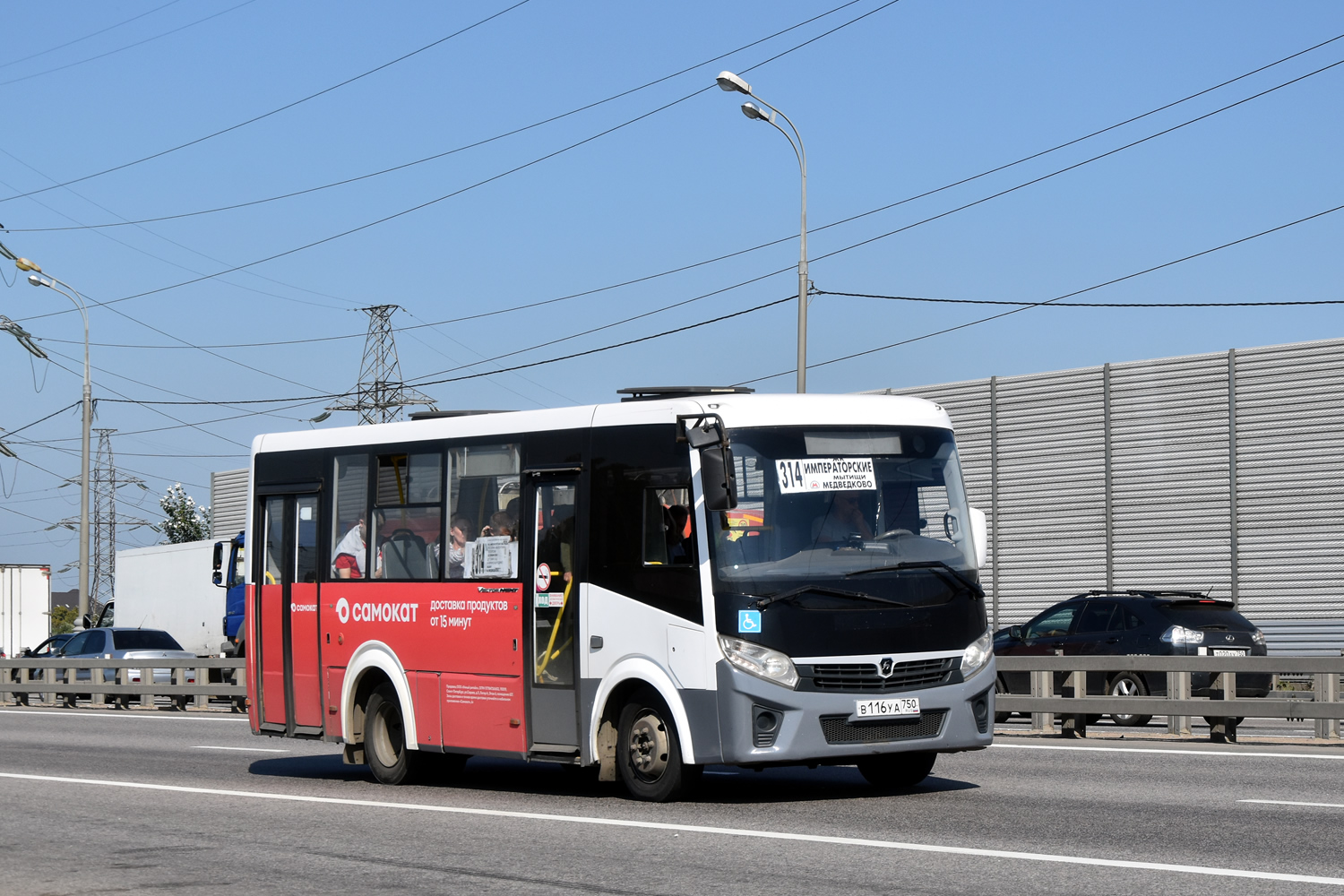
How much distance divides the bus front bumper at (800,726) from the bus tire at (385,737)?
4052 mm

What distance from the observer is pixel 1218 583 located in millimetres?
31328

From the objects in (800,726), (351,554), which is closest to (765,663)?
(800,726)

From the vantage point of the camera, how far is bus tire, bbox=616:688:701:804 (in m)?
11.9

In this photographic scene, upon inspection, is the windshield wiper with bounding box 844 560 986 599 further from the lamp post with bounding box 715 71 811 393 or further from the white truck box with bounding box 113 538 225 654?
the white truck box with bounding box 113 538 225 654

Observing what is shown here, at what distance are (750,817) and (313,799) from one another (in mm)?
3785

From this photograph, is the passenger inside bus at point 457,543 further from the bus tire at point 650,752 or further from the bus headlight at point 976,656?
the bus headlight at point 976,656

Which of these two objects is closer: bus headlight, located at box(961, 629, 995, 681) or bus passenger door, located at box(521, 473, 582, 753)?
bus headlight, located at box(961, 629, 995, 681)

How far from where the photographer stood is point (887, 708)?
1166cm

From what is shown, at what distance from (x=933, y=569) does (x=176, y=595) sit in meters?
36.8

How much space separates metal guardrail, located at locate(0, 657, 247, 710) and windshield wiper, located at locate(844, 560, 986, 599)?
18107 millimetres

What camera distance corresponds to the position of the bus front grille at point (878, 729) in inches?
455

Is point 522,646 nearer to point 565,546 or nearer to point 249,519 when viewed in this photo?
point 565,546

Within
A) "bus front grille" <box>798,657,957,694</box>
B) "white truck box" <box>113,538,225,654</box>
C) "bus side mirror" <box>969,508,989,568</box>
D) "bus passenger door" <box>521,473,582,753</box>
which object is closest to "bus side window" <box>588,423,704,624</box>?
"bus passenger door" <box>521,473,582,753</box>

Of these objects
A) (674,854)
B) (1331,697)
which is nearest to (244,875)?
(674,854)
